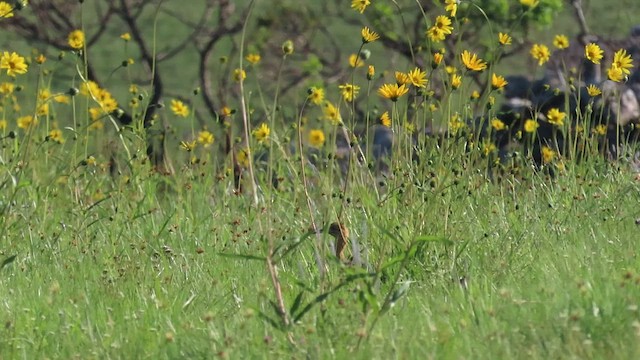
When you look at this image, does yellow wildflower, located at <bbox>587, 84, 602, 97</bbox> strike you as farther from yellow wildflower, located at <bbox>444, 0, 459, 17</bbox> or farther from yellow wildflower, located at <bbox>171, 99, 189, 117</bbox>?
yellow wildflower, located at <bbox>171, 99, 189, 117</bbox>

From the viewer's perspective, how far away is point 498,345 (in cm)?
294

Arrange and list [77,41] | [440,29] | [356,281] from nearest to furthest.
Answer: [356,281], [440,29], [77,41]

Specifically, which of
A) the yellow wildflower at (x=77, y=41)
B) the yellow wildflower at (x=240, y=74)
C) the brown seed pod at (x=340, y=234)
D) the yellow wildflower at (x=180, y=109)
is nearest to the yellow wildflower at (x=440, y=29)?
the yellow wildflower at (x=240, y=74)

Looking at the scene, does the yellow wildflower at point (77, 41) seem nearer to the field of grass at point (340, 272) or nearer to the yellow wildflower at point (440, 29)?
the field of grass at point (340, 272)

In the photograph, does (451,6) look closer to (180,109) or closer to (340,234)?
(340,234)

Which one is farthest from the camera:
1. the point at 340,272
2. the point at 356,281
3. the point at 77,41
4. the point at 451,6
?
the point at 77,41

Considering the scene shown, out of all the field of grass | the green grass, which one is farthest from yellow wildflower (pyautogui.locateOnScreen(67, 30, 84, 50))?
the green grass

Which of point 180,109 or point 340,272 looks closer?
point 340,272

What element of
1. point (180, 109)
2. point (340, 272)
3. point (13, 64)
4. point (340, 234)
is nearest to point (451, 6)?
point (340, 234)

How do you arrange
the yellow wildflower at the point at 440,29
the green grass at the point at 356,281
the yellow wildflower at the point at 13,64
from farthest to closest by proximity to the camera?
the yellow wildflower at the point at 13,64
the yellow wildflower at the point at 440,29
the green grass at the point at 356,281

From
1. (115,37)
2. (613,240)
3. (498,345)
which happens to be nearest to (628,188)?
(613,240)

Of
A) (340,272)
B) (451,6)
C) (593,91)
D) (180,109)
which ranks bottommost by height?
(180,109)

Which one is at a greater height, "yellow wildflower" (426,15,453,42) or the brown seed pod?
"yellow wildflower" (426,15,453,42)

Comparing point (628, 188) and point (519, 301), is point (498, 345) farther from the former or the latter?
point (628, 188)
